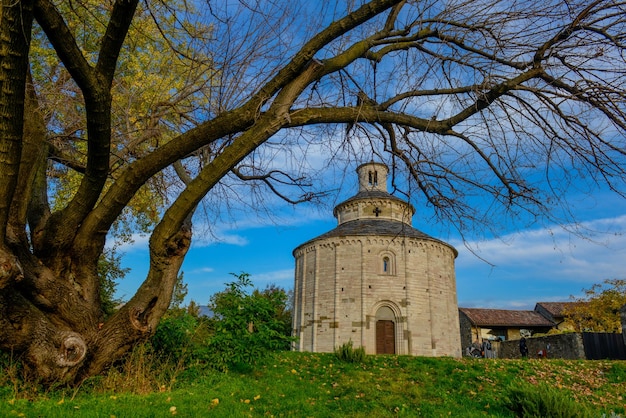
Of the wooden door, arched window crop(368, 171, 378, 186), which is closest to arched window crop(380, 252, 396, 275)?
the wooden door

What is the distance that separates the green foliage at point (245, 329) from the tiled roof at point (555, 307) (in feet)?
146

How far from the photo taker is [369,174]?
32562 millimetres

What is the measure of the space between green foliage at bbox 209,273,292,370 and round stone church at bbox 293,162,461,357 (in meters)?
16.6

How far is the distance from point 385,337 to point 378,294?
2.64 meters

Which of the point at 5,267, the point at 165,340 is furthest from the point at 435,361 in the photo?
the point at 5,267

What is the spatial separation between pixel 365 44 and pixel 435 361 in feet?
32.6

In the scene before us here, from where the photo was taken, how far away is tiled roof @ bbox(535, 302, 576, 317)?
144 ft

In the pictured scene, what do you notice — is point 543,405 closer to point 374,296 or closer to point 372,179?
point 374,296

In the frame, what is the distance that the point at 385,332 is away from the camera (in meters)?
25.4

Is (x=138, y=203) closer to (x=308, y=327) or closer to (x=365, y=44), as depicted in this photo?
(x=365, y=44)

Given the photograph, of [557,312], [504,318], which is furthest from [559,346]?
[557,312]

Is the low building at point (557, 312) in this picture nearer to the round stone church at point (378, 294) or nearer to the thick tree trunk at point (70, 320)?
the round stone church at point (378, 294)

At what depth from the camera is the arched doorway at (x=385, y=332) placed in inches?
996

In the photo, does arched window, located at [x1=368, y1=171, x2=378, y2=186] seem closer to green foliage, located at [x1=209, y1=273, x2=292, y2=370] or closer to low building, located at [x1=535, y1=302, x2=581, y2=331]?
green foliage, located at [x1=209, y1=273, x2=292, y2=370]
